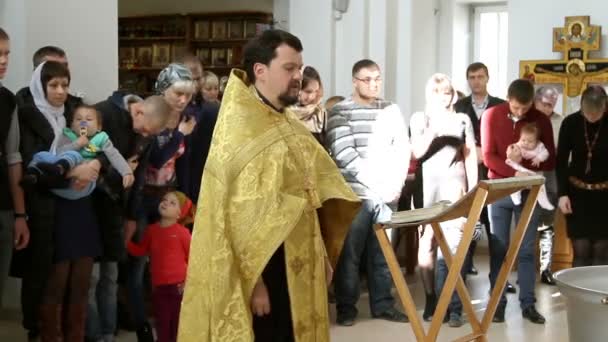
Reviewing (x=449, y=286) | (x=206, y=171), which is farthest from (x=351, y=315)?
(x=206, y=171)

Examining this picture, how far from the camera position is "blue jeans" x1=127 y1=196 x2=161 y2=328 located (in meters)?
4.84

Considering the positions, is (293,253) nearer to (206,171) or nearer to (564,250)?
(206,171)

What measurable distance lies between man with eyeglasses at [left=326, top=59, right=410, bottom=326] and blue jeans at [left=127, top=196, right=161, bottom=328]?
4.75 feet

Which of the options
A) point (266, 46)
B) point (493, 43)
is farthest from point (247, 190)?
point (493, 43)

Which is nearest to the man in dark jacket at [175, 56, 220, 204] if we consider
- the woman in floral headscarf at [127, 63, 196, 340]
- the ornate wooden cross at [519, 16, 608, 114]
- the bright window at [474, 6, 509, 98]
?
the woman in floral headscarf at [127, 63, 196, 340]

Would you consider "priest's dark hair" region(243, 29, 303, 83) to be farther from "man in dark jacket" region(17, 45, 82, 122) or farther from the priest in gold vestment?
"man in dark jacket" region(17, 45, 82, 122)

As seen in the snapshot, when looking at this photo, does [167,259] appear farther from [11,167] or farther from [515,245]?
[515,245]

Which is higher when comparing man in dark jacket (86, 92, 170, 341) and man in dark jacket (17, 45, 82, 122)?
man in dark jacket (17, 45, 82, 122)

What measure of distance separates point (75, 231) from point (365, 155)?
2092 mm

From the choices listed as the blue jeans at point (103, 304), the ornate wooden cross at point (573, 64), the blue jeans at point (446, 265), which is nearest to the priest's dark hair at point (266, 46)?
the blue jeans at point (103, 304)

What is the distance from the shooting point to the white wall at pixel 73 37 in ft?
18.2

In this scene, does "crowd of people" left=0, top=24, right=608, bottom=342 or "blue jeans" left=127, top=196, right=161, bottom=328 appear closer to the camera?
"crowd of people" left=0, top=24, right=608, bottom=342

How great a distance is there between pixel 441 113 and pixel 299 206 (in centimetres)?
287

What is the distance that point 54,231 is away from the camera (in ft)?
14.6
